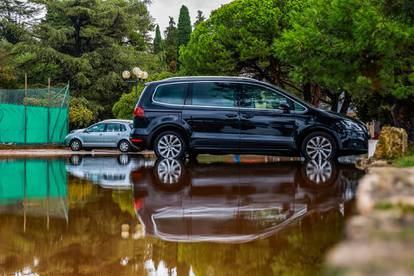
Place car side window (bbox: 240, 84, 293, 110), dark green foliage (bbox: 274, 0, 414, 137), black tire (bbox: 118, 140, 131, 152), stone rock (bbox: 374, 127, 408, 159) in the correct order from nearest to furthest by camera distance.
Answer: stone rock (bbox: 374, 127, 408, 159)
car side window (bbox: 240, 84, 293, 110)
dark green foliage (bbox: 274, 0, 414, 137)
black tire (bbox: 118, 140, 131, 152)

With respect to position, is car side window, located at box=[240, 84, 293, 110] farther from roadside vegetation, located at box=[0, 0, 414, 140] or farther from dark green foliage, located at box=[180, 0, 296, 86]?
dark green foliage, located at box=[180, 0, 296, 86]

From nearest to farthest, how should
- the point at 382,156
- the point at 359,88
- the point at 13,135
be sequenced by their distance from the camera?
the point at 382,156 < the point at 359,88 < the point at 13,135

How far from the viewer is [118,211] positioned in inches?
233

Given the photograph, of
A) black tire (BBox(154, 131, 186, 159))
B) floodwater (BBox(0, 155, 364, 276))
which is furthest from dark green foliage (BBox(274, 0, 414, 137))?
black tire (BBox(154, 131, 186, 159))

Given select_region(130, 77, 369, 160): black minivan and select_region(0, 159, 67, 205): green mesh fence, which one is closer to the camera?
select_region(0, 159, 67, 205): green mesh fence

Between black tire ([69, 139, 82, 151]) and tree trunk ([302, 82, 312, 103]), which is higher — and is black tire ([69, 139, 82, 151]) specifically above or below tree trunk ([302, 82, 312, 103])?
below

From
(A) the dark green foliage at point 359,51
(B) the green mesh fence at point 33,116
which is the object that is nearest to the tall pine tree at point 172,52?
(B) the green mesh fence at point 33,116

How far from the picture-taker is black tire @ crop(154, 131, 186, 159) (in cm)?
1162

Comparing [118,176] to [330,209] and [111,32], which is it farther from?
[111,32]

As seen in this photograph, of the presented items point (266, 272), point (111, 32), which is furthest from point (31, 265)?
point (111, 32)

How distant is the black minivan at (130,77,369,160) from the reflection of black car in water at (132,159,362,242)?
3.21ft

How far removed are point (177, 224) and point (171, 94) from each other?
22.4 feet

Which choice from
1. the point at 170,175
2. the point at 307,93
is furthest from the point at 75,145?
the point at 170,175

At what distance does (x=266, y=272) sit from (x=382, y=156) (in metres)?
7.48
